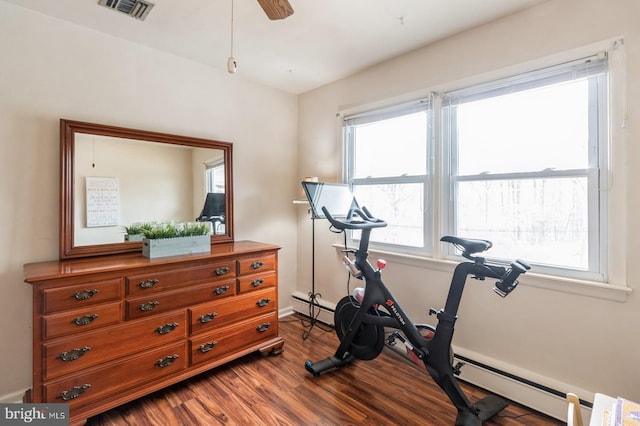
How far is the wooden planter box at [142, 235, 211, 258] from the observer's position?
222 centimetres

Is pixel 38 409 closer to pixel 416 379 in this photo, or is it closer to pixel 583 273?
pixel 416 379

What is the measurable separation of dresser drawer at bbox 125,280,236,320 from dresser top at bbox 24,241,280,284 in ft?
0.71

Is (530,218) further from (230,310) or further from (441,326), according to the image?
(230,310)

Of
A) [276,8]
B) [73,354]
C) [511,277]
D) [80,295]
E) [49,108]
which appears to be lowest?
[73,354]

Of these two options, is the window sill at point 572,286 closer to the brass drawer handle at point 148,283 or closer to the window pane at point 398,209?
the window pane at point 398,209

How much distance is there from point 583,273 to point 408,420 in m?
1.40

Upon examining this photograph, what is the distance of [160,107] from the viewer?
2641 mm

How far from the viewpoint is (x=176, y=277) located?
7.13 ft

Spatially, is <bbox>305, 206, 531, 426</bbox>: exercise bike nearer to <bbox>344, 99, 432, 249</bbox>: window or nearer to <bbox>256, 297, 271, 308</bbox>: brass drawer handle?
<bbox>344, 99, 432, 249</bbox>: window

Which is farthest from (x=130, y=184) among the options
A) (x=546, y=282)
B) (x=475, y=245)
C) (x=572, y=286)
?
(x=572, y=286)

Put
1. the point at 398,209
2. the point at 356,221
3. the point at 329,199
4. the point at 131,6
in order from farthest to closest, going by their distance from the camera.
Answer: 1. the point at 398,209
2. the point at 329,199
3. the point at 356,221
4. the point at 131,6

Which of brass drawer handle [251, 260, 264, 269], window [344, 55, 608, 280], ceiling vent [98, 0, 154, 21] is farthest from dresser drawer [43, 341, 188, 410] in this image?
ceiling vent [98, 0, 154, 21]

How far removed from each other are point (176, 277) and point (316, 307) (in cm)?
172

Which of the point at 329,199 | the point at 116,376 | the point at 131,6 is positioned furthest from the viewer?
the point at 329,199
